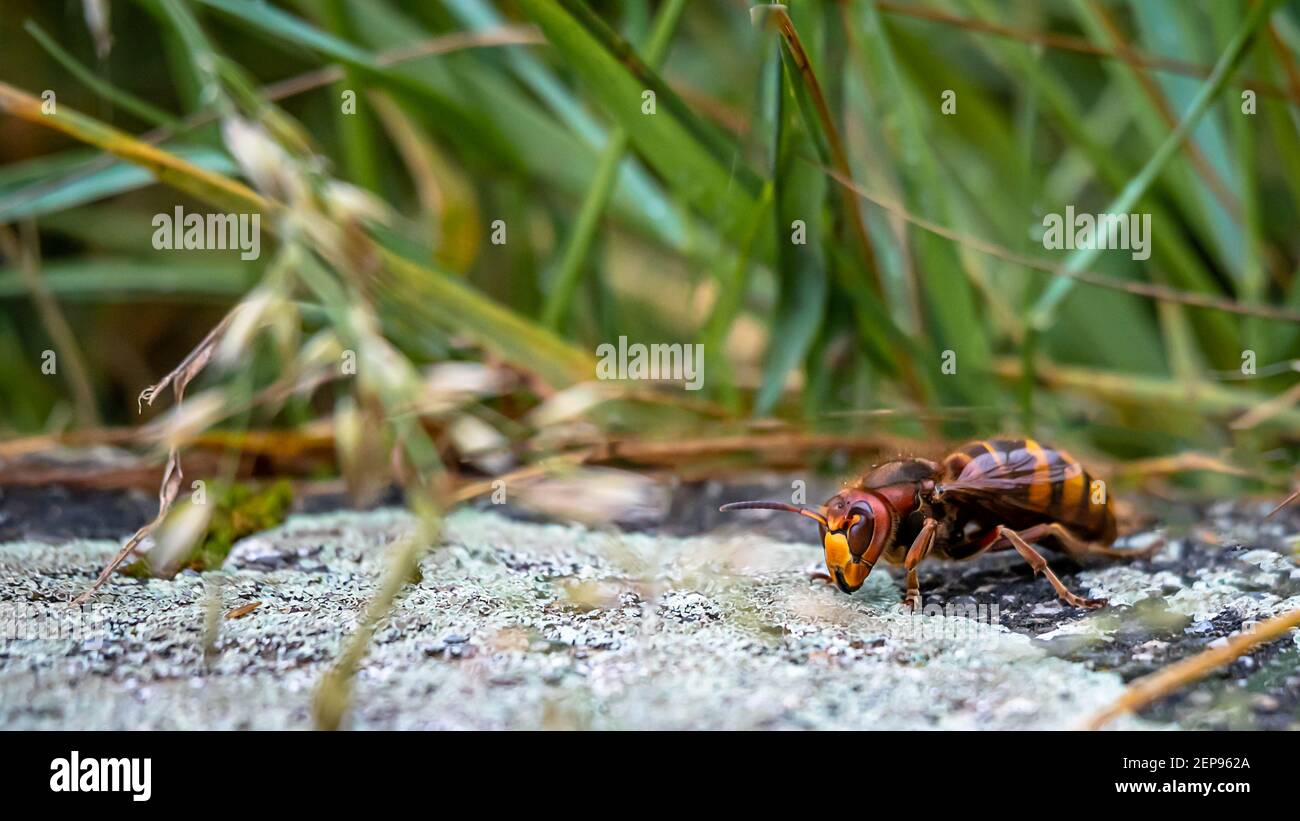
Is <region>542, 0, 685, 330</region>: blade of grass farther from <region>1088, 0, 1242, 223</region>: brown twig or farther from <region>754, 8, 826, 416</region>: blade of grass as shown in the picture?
<region>1088, 0, 1242, 223</region>: brown twig

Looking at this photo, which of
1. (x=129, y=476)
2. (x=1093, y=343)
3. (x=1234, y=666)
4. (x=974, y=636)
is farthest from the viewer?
(x=1093, y=343)

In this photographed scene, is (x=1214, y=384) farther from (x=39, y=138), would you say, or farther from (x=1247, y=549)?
(x=39, y=138)

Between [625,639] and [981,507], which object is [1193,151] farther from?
[625,639]

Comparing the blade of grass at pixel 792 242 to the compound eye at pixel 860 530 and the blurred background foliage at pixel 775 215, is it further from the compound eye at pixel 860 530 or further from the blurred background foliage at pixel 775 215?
the compound eye at pixel 860 530

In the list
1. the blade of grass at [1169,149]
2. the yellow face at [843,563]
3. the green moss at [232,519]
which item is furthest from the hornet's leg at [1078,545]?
the green moss at [232,519]

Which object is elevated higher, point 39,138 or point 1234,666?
point 39,138
